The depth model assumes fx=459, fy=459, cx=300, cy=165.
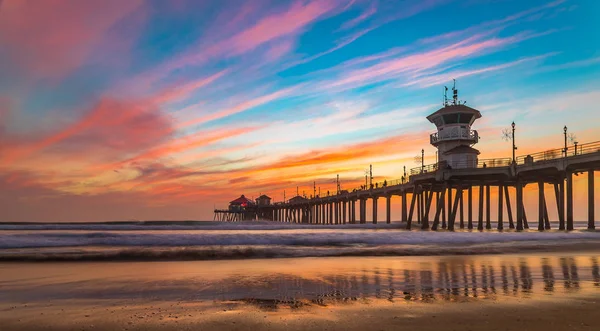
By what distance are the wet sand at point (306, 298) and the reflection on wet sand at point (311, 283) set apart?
2cm

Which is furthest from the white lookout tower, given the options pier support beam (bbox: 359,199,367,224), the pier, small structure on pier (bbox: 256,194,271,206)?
small structure on pier (bbox: 256,194,271,206)

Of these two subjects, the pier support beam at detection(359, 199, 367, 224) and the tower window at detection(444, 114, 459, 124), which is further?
the pier support beam at detection(359, 199, 367, 224)

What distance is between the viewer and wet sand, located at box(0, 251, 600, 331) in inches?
227

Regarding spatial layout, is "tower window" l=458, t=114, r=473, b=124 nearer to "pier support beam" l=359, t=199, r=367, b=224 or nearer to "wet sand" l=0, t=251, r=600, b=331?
"pier support beam" l=359, t=199, r=367, b=224

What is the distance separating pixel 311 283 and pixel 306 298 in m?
1.91

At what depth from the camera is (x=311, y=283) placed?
375 inches

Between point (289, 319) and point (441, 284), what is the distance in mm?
4430

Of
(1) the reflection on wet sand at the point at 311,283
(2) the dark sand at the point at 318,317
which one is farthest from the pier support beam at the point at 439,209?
(2) the dark sand at the point at 318,317

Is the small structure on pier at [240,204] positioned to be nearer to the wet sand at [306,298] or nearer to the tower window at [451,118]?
the tower window at [451,118]

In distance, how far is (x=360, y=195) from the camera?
78.8m

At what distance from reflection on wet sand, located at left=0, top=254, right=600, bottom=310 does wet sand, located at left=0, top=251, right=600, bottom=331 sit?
0.07ft

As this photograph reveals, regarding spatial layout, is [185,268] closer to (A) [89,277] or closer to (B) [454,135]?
(A) [89,277]

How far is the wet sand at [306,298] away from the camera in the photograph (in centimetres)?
577

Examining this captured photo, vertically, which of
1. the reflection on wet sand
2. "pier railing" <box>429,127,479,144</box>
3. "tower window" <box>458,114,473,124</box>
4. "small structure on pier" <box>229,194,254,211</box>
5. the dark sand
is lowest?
"small structure on pier" <box>229,194,254,211</box>
